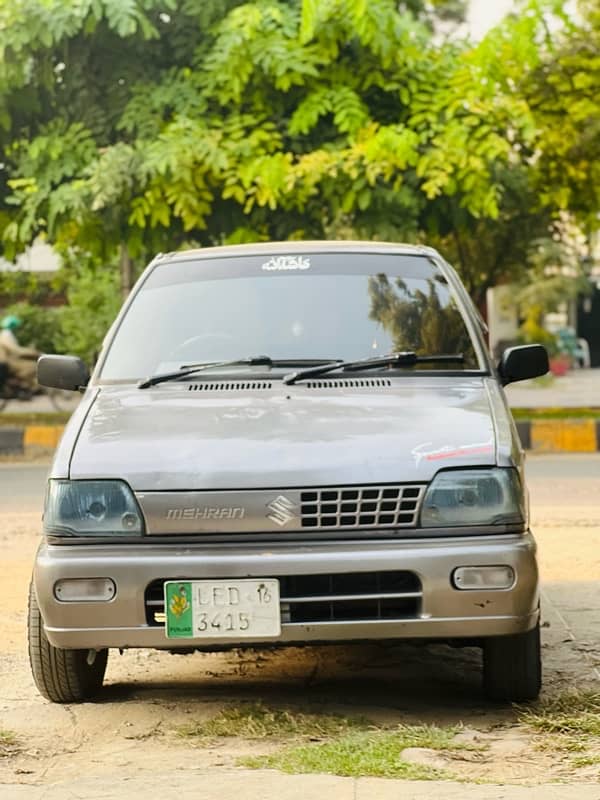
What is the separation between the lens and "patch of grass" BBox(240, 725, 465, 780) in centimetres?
433

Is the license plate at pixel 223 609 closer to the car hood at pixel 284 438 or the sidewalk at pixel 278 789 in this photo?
the car hood at pixel 284 438

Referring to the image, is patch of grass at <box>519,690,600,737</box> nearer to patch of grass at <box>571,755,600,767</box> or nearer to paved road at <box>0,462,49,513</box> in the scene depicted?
patch of grass at <box>571,755,600,767</box>

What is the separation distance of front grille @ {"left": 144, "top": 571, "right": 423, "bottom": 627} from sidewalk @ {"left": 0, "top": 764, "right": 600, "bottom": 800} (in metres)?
0.59

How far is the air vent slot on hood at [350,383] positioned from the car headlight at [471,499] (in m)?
0.78

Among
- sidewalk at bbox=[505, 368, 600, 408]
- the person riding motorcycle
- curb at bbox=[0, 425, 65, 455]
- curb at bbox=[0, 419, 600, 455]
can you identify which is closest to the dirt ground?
curb at bbox=[0, 419, 600, 455]

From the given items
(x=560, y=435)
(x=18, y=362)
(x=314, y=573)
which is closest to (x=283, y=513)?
(x=314, y=573)

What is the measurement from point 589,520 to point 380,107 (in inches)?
281

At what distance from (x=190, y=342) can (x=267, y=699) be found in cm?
138

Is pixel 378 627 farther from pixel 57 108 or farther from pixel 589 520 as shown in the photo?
pixel 57 108

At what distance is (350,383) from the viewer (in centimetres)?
559

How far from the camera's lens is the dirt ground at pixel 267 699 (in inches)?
179

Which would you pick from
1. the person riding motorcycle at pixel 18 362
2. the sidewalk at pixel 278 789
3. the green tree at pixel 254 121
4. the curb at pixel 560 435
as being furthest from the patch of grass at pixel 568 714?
the person riding motorcycle at pixel 18 362

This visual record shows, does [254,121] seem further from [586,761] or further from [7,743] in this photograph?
[586,761]

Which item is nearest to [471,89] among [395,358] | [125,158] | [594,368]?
[125,158]
